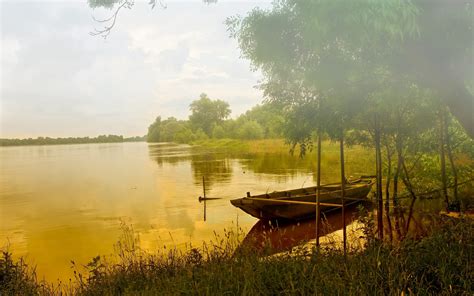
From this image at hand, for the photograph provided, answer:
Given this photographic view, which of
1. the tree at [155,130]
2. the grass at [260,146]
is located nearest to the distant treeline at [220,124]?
the grass at [260,146]

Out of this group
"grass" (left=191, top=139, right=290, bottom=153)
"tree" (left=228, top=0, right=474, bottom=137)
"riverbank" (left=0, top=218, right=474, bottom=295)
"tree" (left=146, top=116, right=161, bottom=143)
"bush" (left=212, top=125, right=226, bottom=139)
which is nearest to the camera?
"tree" (left=228, top=0, right=474, bottom=137)

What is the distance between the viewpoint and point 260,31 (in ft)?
16.3

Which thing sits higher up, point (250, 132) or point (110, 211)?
point (250, 132)

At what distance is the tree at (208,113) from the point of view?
9756cm

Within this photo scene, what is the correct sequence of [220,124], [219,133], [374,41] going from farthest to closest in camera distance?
1. [220,124]
2. [219,133]
3. [374,41]

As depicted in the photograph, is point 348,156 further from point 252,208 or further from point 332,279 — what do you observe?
point 332,279

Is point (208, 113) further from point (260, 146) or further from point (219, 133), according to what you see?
point (260, 146)

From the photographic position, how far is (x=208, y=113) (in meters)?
97.8

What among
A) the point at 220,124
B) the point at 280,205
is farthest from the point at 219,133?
the point at 280,205

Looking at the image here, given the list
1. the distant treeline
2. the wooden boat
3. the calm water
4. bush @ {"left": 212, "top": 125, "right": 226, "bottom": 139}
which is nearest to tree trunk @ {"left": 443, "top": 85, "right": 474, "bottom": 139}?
the calm water

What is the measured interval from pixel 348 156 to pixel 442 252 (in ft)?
82.4

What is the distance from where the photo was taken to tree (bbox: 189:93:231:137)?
9756 cm

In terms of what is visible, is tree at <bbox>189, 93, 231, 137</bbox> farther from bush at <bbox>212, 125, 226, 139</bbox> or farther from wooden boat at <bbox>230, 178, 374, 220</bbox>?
wooden boat at <bbox>230, 178, 374, 220</bbox>

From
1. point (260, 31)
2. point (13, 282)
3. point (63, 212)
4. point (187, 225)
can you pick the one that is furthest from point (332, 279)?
point (63, 212)
